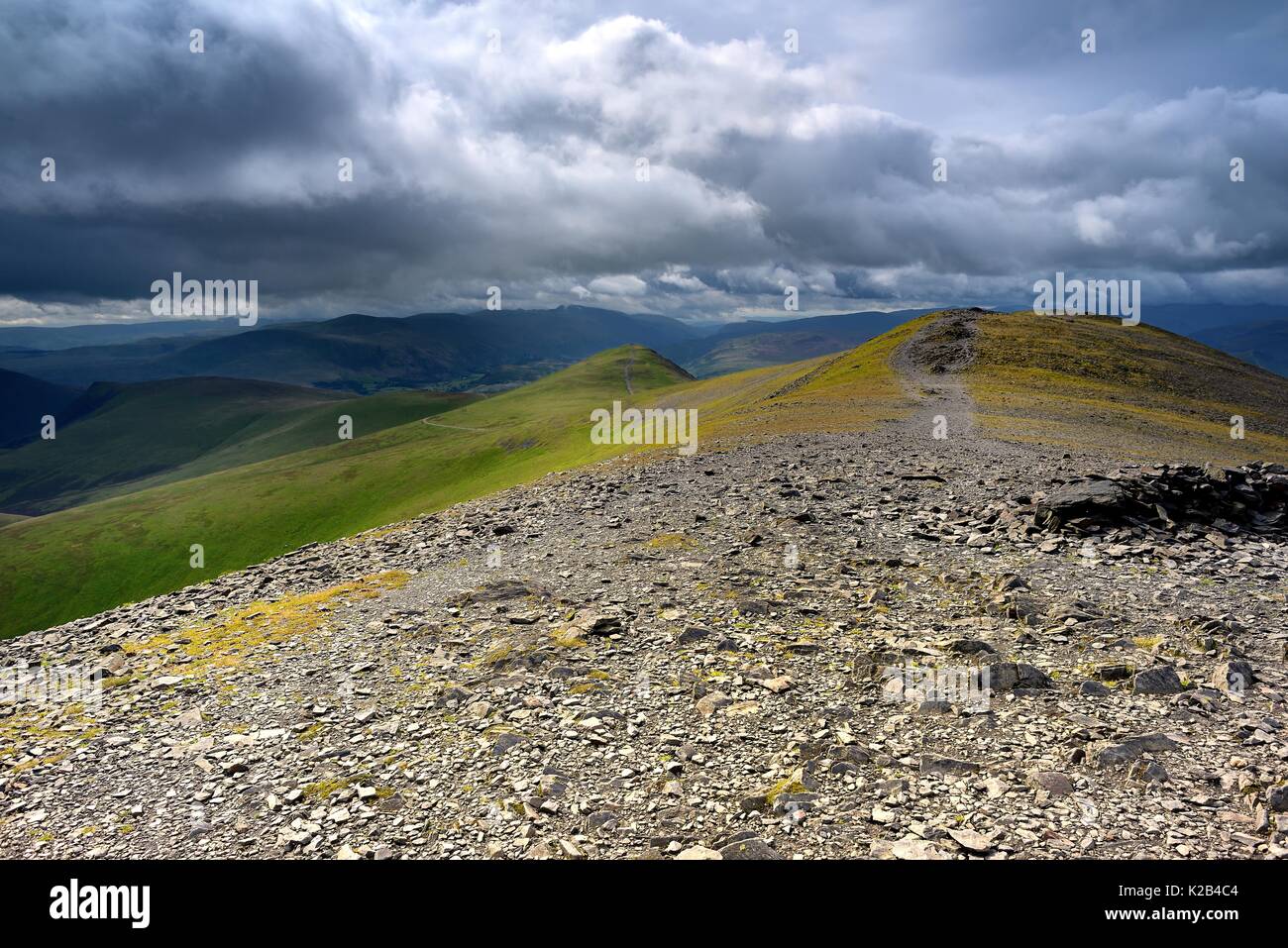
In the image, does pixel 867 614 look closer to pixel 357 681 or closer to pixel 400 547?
pixel 357 681

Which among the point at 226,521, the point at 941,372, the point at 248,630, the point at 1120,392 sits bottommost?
the point at 226,521

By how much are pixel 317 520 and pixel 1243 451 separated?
470 ft

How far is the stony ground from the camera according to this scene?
907 centimetres

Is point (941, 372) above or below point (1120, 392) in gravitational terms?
above

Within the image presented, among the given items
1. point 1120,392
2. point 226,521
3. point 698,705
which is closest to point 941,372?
point 1120,392

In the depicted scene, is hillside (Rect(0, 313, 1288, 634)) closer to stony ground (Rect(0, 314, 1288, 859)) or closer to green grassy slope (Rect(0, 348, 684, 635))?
green grassy slope (Rect(0, 348, 684, 635))

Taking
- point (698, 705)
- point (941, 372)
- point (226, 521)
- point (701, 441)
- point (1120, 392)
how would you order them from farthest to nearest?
point (226, 521) < point (941, 372) < point (1120, 392) < point (701, 441) < point (698, 705)

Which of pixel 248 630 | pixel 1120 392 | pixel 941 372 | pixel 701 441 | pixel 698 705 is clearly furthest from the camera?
pixel 941 372

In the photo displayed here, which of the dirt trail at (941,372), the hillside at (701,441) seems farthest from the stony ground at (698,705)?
the dirt trail at (941,372)

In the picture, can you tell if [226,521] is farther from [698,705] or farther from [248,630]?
[698,705]

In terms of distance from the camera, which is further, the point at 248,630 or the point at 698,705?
the point at 248,630

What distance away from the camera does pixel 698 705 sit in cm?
1241
